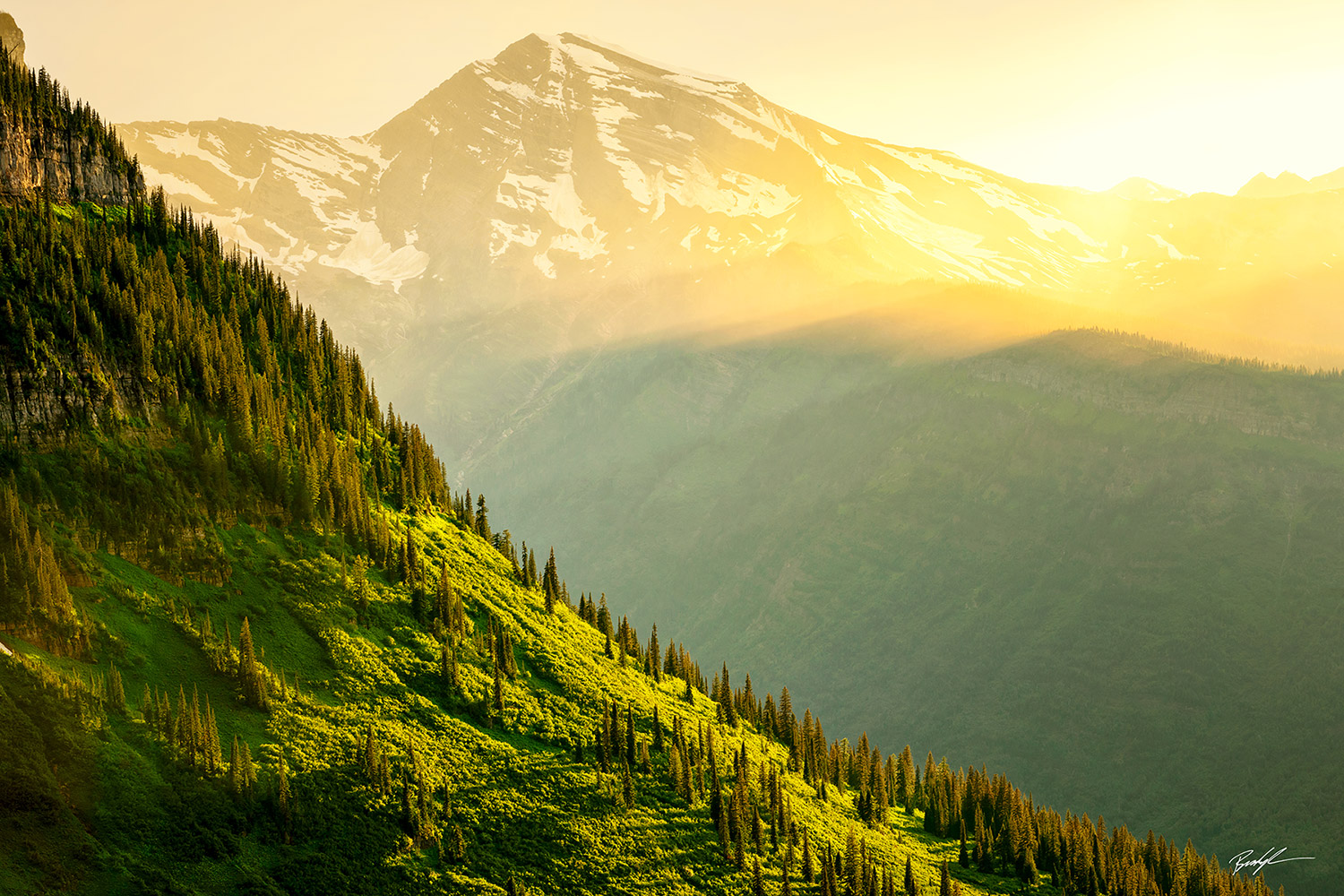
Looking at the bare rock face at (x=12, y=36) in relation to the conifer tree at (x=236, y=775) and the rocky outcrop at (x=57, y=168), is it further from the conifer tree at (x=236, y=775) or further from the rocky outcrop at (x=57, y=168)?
the conifer tree at (x=236, y=775)

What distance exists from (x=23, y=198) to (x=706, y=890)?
415ft

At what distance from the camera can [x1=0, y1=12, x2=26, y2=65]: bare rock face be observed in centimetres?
17888

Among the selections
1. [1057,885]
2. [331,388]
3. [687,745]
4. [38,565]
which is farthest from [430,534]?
[1057,885]

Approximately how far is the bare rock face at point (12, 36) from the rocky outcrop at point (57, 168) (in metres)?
17.1

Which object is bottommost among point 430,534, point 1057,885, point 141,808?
point 1057,885

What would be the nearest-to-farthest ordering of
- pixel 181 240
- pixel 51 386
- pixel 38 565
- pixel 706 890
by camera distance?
pixel 38 565
pixel 51 386
pixel 706 890
pixel 181 240

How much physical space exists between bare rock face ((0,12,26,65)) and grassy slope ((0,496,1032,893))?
8667 centimetres

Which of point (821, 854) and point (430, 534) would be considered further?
point (430, 534)

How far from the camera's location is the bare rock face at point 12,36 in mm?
178875

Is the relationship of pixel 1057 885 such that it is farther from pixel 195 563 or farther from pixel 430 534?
pixel 195 563

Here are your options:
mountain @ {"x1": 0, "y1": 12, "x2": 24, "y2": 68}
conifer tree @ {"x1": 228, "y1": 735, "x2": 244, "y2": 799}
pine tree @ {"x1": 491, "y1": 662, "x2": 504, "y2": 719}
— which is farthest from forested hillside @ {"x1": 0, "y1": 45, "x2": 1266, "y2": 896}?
mountain @ {"x1": 0, "y1": 12, "x2": 24, "y2": 68}

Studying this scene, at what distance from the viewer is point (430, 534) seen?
192875 millimetres

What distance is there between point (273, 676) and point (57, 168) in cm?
8528

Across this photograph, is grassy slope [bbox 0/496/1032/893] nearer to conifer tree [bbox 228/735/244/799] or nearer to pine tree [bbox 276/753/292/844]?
pine tree [bbox 276/753/292/844]
